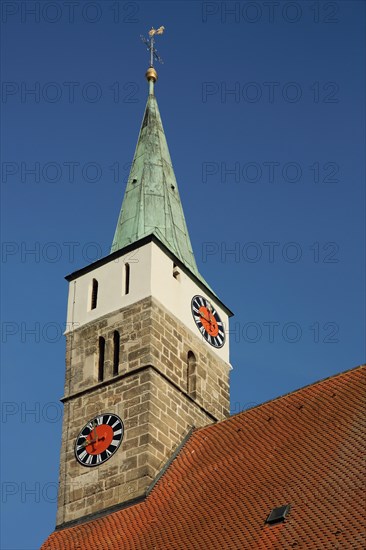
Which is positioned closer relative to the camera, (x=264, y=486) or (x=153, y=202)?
(x=264, y=486)


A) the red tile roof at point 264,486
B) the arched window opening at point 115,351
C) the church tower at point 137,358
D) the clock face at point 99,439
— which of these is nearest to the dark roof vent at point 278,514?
the red tile roof at point 264,486

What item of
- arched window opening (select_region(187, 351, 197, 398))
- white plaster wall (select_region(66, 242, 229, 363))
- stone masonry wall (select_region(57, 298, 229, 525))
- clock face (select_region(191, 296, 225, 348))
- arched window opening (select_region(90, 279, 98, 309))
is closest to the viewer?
stone masonry wall (select_region(57, 298, 229, 525))

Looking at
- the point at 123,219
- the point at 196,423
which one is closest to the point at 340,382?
the point at 196,423

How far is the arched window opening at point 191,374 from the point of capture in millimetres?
30734

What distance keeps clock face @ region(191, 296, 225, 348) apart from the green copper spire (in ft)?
2.91

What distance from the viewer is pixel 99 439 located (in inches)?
1148

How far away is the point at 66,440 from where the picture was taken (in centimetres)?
2977

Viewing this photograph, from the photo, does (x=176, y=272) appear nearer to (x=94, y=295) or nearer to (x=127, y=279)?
(x=127, y=279)

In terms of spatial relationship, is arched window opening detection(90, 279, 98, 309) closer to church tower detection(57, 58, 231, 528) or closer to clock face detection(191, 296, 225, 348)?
church tower detection(57, 58, 231, 528)

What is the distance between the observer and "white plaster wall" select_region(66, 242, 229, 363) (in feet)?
102

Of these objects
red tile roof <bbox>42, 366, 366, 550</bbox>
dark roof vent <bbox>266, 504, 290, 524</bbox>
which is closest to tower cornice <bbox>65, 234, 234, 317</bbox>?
red tile roof <bbox>42, 366, 366, 550</bbox>

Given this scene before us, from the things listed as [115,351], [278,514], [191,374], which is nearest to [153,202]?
[115,351]

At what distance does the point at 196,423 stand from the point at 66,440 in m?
3.23

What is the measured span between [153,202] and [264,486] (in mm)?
10976
